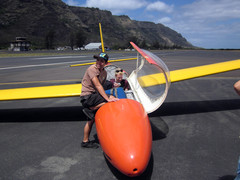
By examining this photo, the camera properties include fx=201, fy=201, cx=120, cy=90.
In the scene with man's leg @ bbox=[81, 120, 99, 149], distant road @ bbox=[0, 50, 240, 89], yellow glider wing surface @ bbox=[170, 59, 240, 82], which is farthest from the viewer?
distant road @ bbox=[0, 50, 240, 89]

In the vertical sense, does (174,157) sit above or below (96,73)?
below

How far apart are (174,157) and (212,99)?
15.6 ft

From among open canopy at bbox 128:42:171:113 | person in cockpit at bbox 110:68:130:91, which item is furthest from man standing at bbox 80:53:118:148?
person in cockpit at bbox 110:68:130:91

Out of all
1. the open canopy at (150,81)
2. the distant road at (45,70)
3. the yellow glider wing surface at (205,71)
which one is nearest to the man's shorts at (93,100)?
the open canopy at (150,81)

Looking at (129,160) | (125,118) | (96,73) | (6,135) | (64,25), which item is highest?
(64,25)

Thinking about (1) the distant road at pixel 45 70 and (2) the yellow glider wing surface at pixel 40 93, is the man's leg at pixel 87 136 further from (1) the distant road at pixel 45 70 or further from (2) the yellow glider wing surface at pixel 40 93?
(1) the distant road at pixel 45 70

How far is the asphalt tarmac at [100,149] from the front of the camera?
332cm

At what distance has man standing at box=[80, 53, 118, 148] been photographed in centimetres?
392

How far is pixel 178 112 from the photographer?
6305 millimetres

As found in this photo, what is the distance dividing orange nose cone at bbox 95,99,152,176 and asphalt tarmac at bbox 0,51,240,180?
0.52 m

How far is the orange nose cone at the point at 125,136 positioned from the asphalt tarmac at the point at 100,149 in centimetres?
52

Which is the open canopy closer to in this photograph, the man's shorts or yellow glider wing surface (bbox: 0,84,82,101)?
the man's shorts

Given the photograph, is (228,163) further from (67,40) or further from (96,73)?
(67,40)

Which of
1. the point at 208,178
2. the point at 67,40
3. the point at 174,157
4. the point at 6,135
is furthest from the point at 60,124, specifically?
the point at 67,40
